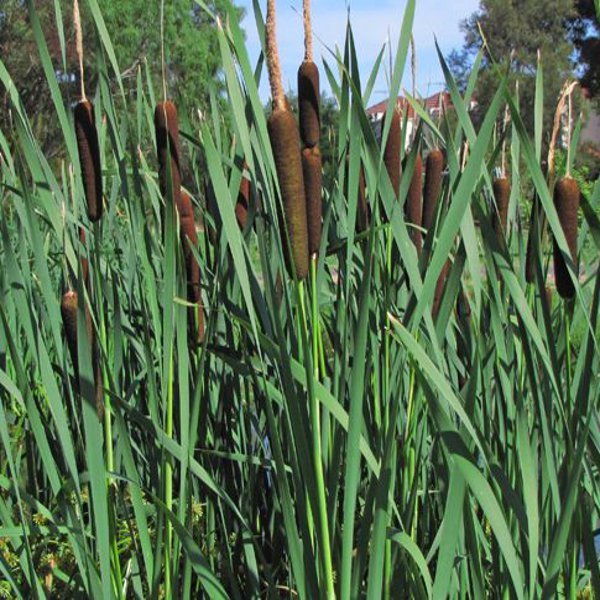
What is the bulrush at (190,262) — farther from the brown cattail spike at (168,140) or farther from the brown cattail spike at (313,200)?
the brown cattail spike at (313,200)

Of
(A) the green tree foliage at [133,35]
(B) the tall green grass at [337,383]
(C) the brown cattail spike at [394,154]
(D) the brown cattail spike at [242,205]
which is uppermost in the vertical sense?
(A) the green tree foliage at [133,35]

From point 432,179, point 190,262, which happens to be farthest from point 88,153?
point 432,179

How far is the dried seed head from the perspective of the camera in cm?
79

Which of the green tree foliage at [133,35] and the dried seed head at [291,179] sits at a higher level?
the green tree foliage at [133,35]

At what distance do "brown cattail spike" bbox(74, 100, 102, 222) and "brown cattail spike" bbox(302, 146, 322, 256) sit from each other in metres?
0.27

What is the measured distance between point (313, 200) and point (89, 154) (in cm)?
31

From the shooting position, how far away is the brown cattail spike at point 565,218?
3.21 ft

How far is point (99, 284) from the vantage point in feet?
3.36

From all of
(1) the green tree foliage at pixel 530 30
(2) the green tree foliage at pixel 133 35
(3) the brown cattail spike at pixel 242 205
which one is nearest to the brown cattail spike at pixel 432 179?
(3) the brown cattail spike at pixel 242 205

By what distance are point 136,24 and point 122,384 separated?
24550 mm

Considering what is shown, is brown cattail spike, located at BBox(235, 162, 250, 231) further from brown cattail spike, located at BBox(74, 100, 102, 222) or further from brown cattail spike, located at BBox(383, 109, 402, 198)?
brown cattail spike, located at BBox(74, 100, 102, 222)

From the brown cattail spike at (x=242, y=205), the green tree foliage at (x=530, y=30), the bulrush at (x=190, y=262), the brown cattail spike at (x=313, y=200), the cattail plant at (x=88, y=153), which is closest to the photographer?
the brown cattail spike at (x=313, y=200)

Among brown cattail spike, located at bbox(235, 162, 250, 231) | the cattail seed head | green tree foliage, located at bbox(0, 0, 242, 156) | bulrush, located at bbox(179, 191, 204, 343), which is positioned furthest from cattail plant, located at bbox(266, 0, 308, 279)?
→ green tree foliage, located at bbox(0, 0, 242, 156)

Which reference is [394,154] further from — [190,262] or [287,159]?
[287,159]
